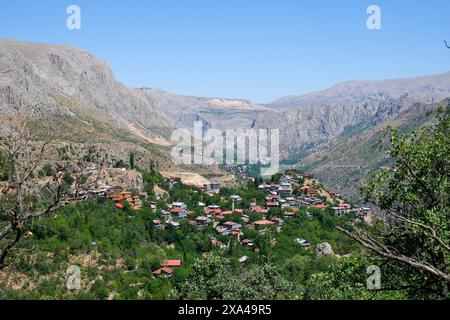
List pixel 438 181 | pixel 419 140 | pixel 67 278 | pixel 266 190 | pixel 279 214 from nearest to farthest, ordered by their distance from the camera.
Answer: pixel 438 181
pixel 419 140
pixel 67 278
pixel 279 214
pixel 266 190

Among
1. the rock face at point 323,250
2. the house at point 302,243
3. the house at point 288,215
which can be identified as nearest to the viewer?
the rock face at point 323,250

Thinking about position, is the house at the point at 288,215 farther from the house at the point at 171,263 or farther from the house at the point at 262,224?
the house at the point at 171,263

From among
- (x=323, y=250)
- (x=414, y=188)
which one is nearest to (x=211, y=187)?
(x=323, y=250)

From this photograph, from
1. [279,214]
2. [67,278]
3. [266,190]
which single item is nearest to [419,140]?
[67,278]

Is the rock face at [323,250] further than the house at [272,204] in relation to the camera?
No

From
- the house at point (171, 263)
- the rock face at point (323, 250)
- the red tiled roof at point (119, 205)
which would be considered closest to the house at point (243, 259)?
the house at point (171, 263)

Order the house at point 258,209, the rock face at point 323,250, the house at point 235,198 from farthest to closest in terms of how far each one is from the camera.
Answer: the house at point 235,198, the house at point 258,209, the rock face at point 323,250
